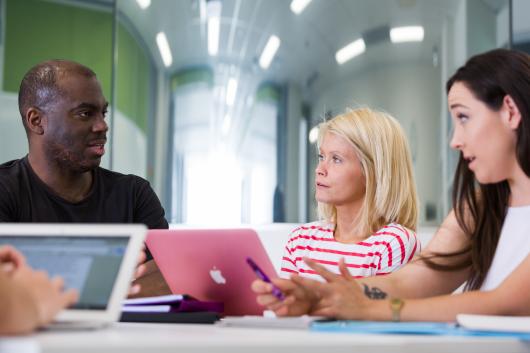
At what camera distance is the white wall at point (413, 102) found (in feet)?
11.0

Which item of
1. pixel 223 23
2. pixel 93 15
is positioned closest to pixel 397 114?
pixel 223 23

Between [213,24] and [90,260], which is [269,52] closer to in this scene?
[213,24]

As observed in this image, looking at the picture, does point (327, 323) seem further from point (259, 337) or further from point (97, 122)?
point (97, 122)

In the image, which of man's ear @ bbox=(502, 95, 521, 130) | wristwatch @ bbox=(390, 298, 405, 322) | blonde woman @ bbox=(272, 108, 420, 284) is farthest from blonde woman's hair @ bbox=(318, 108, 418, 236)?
wristwatch @ bbox=(390, 298, 405, 322)

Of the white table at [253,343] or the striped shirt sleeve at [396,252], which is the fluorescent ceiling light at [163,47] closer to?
the striped shirt sleeve at [396,252]

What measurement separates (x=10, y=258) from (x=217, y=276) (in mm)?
495

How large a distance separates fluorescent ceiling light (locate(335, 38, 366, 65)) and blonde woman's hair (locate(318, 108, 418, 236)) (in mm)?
1106

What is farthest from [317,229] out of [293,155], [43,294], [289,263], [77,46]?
[77,46]

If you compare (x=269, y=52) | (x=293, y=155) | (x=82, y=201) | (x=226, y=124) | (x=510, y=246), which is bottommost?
(x=510, y=246)

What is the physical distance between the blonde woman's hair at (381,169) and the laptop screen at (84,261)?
1.26 metres

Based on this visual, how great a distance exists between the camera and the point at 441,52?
11.1 feet

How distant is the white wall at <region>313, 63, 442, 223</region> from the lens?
335cm

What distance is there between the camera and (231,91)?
134 inches

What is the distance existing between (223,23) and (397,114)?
908mm
